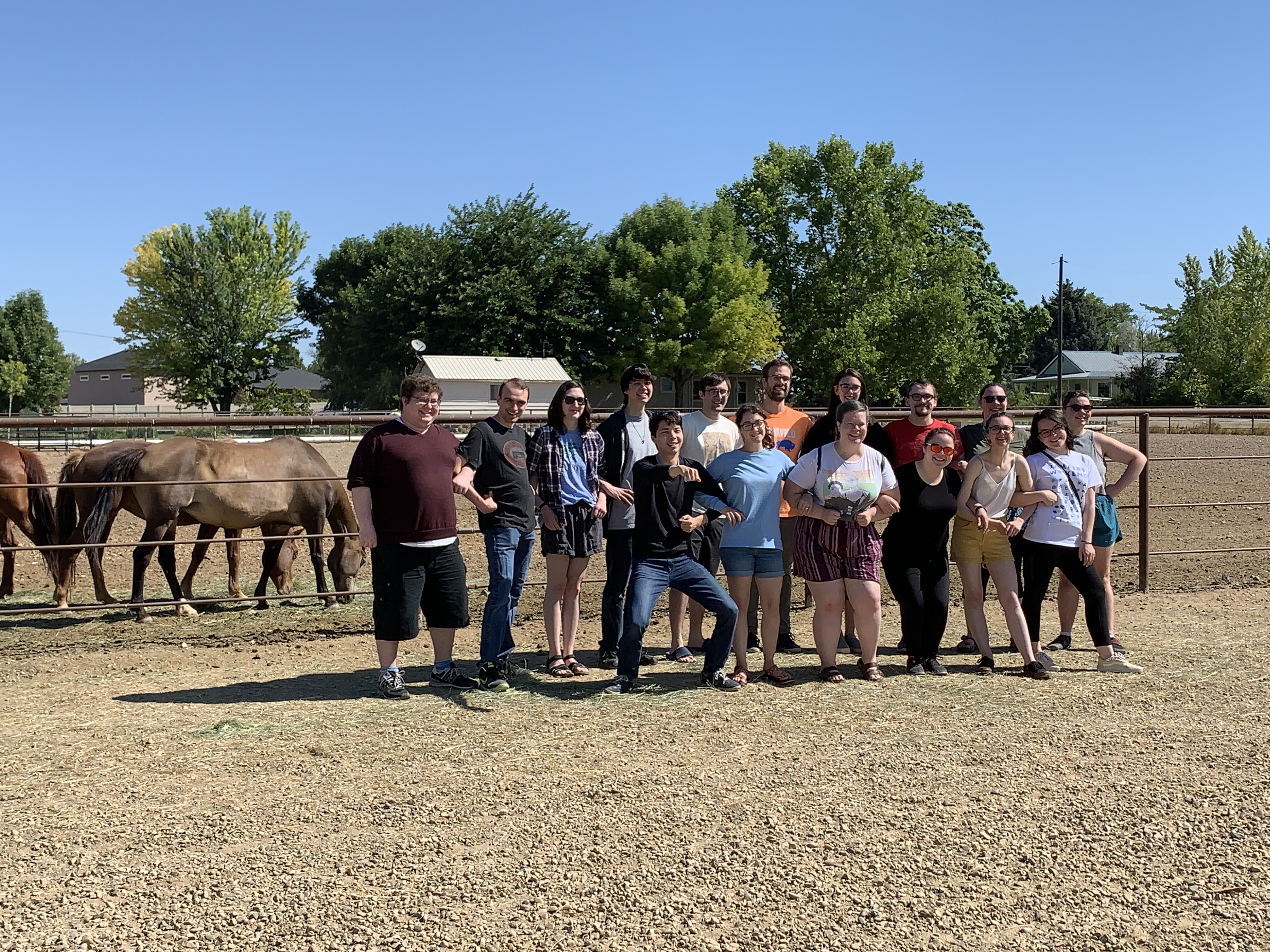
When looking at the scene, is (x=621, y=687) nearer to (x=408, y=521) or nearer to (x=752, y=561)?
(x=752, y=561)

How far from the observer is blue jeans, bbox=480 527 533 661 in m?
5.02

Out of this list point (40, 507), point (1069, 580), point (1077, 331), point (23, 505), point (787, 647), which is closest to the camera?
point (1069, 580)

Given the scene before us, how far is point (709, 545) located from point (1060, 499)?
5.85 ft

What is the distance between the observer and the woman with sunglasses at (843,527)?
4.94 metres

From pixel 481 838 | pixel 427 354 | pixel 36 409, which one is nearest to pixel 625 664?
pixel 481 838

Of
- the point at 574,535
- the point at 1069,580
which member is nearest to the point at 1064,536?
the point at 1069,580

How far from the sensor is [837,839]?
10.1ft

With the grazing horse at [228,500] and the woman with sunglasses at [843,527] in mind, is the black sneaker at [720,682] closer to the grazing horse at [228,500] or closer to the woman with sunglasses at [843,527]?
Result: the woman with sunglasses at [843,527]

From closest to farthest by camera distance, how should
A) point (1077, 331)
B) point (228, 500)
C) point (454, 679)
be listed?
point (454, 679) < point (228, 500) < point (1077, 331)

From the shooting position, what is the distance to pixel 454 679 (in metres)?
4.99

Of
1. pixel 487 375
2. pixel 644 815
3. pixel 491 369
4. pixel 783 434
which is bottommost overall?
pixel 644 815

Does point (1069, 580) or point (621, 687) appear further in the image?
point (1069, 580)

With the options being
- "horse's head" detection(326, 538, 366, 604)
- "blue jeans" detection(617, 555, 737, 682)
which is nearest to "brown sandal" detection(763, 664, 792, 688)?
"blue jeans" detection(617, 555, 737, 682)

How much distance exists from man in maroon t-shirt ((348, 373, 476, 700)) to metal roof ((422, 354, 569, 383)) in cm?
3359
